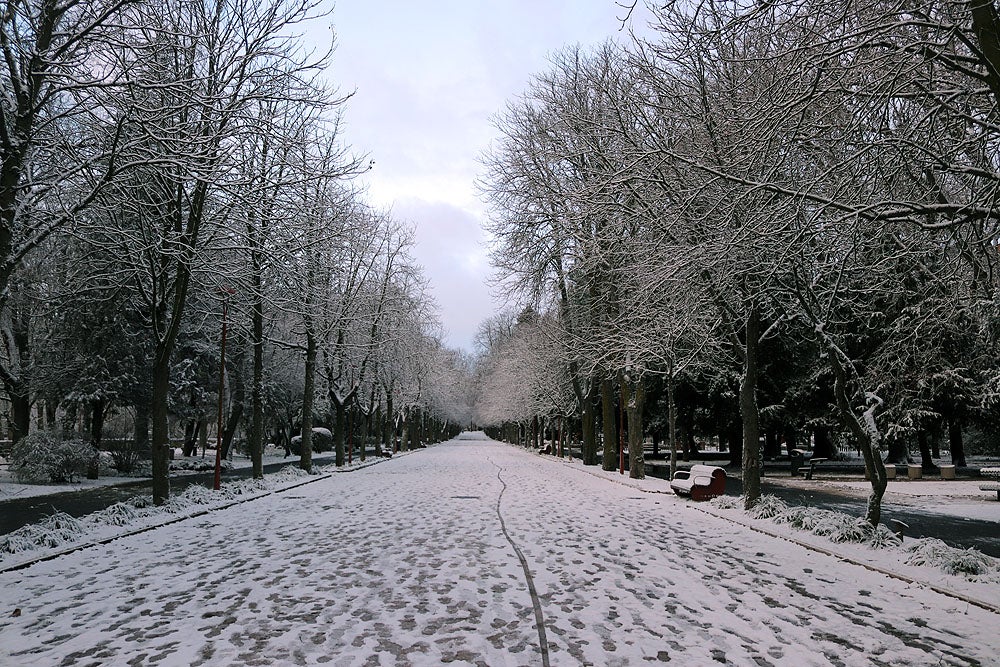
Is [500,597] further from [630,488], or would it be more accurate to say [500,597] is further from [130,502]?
[630,488]

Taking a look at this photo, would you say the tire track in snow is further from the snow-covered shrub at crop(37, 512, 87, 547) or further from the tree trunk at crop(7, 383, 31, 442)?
the tree trunk at crop(7, 383, 31, 442)

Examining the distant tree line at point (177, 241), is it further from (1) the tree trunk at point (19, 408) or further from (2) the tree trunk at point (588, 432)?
(2) the tree trunk at point (588, 432)

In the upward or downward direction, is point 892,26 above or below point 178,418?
above

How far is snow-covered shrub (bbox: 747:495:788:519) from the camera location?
1330 centimetres

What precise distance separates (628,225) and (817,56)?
1018cm

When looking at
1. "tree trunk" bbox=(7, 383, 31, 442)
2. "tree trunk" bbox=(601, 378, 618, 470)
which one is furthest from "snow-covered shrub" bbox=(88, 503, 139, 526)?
"tree trunk" bbox=(601, 378, 618, 470)

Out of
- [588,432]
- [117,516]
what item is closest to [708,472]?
[117,516]

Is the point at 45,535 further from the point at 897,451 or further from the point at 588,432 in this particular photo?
the point at 897,451

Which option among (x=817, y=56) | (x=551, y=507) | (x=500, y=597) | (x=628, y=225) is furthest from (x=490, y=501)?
(x=817, y=56)

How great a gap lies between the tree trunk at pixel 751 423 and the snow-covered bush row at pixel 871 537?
432 mm

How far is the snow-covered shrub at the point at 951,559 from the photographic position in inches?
321

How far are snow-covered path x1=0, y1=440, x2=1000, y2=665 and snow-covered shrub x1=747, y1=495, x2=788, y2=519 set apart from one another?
4.76 ft

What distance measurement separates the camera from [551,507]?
15.8m

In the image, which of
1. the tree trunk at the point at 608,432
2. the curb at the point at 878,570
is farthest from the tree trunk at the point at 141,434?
the curb at the point at 878,570
